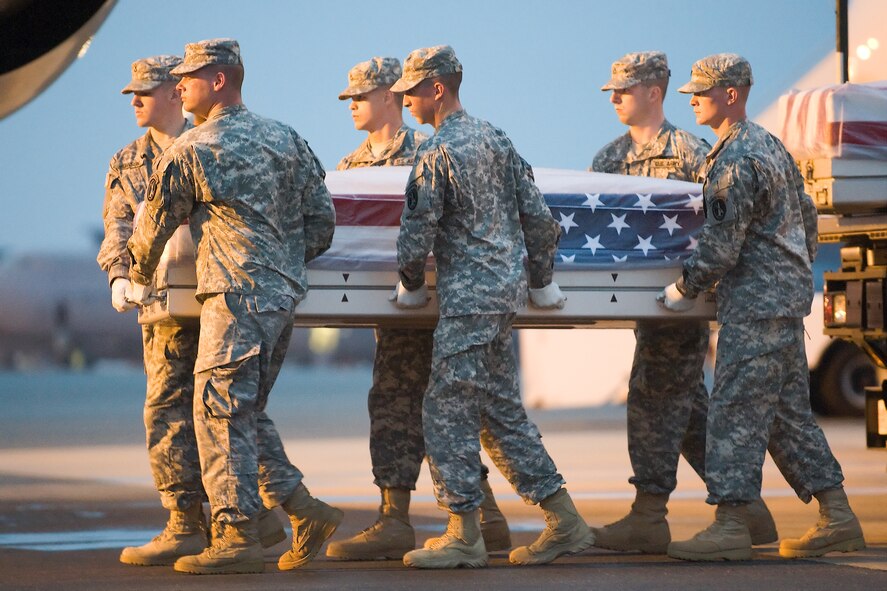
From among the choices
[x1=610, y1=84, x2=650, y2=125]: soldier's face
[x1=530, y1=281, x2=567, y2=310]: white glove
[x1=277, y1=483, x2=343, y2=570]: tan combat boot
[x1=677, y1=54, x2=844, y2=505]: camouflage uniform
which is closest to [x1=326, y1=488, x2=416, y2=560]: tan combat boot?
[x1=277, y1=483, x2=343, y2=570]: tan combat boot

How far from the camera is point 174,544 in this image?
5973 mm

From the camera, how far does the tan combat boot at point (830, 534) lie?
5992 millimetres

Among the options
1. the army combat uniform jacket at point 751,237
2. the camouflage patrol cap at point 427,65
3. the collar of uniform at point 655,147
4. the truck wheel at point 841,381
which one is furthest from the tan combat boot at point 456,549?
the truck wheel at point 841,381

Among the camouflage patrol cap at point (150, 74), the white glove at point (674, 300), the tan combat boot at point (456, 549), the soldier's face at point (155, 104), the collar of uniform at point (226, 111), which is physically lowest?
the tan combat boot at point (456, 549)

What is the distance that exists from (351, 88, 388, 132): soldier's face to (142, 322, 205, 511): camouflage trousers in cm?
142

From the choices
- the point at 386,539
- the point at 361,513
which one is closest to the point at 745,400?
the point at 386,539

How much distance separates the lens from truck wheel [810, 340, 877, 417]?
44.5 feet

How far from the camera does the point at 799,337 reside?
5.95 meters

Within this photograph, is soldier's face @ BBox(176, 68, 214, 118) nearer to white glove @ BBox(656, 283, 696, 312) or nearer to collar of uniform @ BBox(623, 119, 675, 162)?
white glove @ BBox(656, 283, 696, 312)

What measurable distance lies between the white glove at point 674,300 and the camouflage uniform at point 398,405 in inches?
38.9

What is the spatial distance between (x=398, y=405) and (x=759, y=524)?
1509 millimetres

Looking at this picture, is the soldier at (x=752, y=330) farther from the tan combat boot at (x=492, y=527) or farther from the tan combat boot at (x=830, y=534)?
the tan combat boot at (x=492, y=527)

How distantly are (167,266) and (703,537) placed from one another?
2.14 m

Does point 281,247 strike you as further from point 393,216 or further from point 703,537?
point 703,537
